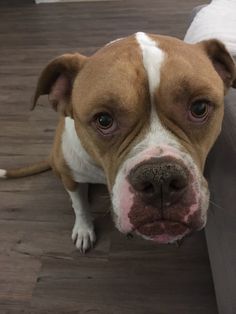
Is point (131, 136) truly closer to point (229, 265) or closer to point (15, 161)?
point (229, 265)

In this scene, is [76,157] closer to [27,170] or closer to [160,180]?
[160,180]

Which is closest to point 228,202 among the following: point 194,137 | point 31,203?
point 194,137

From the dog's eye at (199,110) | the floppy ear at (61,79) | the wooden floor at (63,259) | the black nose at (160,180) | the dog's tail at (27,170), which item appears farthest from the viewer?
the dog's tail at (27,170)

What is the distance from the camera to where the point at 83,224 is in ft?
6.41

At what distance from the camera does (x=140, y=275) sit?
180cm

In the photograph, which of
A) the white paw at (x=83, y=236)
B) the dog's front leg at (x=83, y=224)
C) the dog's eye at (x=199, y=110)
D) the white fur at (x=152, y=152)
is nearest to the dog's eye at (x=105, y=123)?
the white fur at (x=152, y=152)

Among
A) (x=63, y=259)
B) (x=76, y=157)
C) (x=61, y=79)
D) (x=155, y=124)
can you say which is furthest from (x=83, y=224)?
(x=155, y=124)

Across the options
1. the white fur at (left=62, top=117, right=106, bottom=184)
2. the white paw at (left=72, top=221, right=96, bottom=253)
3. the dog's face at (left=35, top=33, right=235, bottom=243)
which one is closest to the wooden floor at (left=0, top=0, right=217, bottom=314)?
the white paw at (left=72, top=221, right=96, bottom=253)

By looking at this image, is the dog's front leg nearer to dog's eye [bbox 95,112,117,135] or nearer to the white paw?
the white paw

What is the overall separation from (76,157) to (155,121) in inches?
19.1

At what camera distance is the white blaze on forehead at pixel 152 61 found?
1.18 meters

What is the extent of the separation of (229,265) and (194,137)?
406 millimetres

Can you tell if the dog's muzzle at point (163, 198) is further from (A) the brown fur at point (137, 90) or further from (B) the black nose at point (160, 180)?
(A) the brown fur at point (137, 90)

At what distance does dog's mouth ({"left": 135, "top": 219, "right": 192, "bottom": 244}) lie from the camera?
3.84 ft
